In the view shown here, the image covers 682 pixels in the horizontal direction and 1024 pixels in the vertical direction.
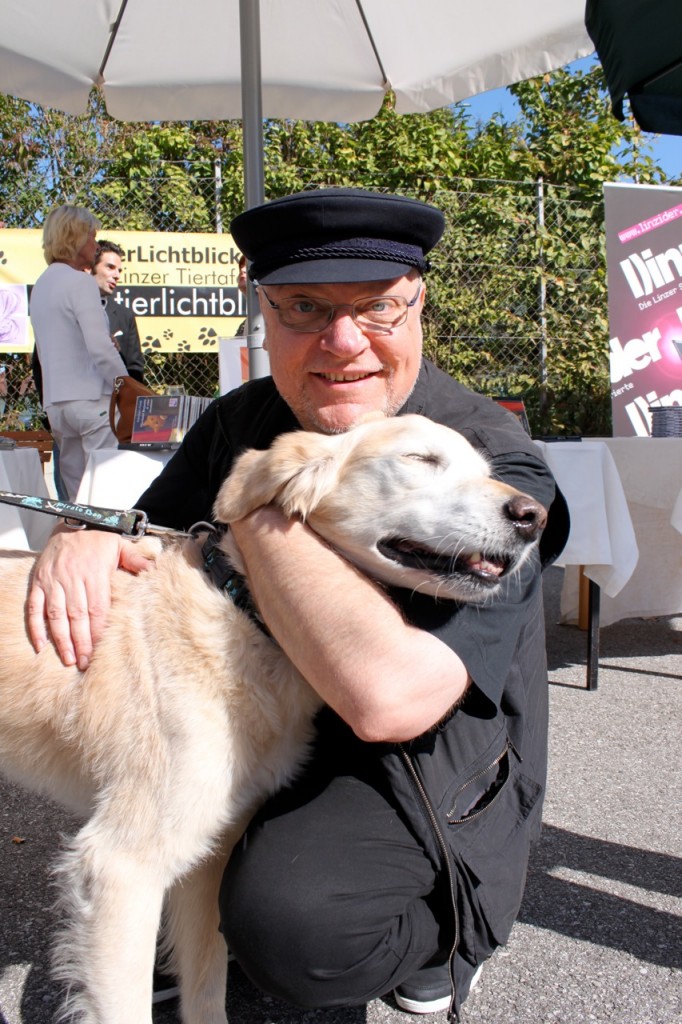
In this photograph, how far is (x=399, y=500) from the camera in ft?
5.09

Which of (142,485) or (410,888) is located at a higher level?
(142,485)

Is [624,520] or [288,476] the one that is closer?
[288,476]

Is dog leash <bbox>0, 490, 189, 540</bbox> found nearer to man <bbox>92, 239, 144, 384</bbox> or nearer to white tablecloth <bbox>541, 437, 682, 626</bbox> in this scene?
white tablecloth <bbox>541, 437, 682, 626</bbox>

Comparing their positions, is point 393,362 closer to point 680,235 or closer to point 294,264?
point 294,264

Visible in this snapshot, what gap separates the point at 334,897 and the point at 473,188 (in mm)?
7386

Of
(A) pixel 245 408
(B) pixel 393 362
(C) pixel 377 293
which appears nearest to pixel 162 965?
(A) pixel 245 408

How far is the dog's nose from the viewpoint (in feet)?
4.75

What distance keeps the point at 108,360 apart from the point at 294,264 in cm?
320

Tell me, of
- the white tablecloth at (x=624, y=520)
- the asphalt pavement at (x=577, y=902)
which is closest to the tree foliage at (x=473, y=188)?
the white tablecloth at (x=624, y=520)

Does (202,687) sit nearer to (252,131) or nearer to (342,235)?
(342,235)

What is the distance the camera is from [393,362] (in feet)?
5.87

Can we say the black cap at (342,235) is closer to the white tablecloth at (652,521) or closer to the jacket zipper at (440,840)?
the jacket zipper at (440,840)

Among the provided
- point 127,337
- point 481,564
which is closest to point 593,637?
point 481,564

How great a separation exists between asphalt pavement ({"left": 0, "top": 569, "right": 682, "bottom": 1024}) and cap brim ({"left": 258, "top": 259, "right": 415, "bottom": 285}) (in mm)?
1636
